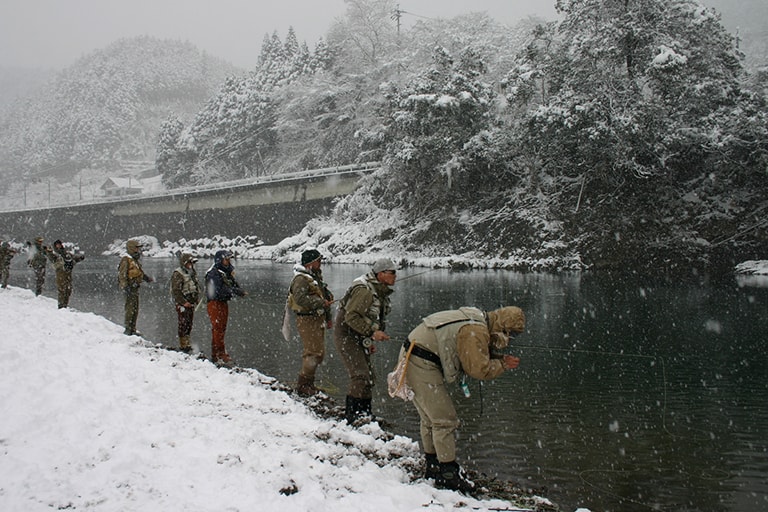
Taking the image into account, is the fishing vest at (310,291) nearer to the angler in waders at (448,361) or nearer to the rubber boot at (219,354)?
the angler in waders at (448,361)

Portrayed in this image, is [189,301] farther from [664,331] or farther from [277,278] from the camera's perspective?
[277,278]

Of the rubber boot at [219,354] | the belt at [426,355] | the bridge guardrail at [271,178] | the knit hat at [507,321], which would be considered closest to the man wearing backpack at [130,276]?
the rubber boot at [219,354]

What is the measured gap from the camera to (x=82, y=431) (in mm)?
4621

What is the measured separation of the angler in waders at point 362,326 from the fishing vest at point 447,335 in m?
1.34

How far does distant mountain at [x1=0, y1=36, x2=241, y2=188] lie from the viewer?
4781 inches

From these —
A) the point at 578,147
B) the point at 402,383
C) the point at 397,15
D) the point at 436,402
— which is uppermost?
the point at 397,15

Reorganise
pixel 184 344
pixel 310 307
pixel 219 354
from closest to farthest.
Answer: pixel 310 307 < pixel 219 354 < pixel 184 344

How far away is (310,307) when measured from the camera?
6660mm

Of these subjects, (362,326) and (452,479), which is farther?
(362,326)

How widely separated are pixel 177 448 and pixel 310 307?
2.47 meters

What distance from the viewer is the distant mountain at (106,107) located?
121438 millimetres

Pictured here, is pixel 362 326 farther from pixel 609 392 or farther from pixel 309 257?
pixel 609 392

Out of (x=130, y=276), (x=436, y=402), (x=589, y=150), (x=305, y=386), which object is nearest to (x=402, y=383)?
(x=436, y=402)

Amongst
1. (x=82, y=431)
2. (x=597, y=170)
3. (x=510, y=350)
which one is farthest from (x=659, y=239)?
(x=82, y=431)
